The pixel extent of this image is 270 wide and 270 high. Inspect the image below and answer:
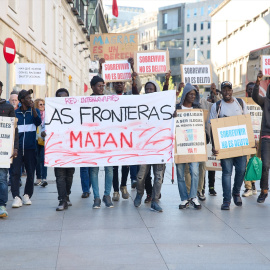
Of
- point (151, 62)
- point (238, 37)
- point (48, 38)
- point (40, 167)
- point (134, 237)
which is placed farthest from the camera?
point (238, 37)

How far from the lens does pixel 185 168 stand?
9258 mm

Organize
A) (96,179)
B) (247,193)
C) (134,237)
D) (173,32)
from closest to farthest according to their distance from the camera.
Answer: (134,237), (96,179), (247,193), (173,32)

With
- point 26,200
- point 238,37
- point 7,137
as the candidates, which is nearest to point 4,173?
point 7,137

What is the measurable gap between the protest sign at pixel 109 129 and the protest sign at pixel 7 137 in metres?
0.71

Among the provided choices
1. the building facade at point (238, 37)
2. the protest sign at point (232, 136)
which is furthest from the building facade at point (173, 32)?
the protest sign at point (232, 136)

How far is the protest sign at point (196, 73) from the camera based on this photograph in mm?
12672

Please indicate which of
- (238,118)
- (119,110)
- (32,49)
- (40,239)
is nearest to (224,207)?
(238,118)

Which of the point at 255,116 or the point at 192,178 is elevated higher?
the point at 255,116

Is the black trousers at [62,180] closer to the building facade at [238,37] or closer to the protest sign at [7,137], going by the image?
the protest sign at [7,137]

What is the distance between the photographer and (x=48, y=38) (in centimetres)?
2570

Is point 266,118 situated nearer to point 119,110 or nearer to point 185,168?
point 185,168

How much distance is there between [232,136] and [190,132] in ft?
2.11

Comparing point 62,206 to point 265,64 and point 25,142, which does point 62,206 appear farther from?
point 265,64

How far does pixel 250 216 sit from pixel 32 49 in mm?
15017
